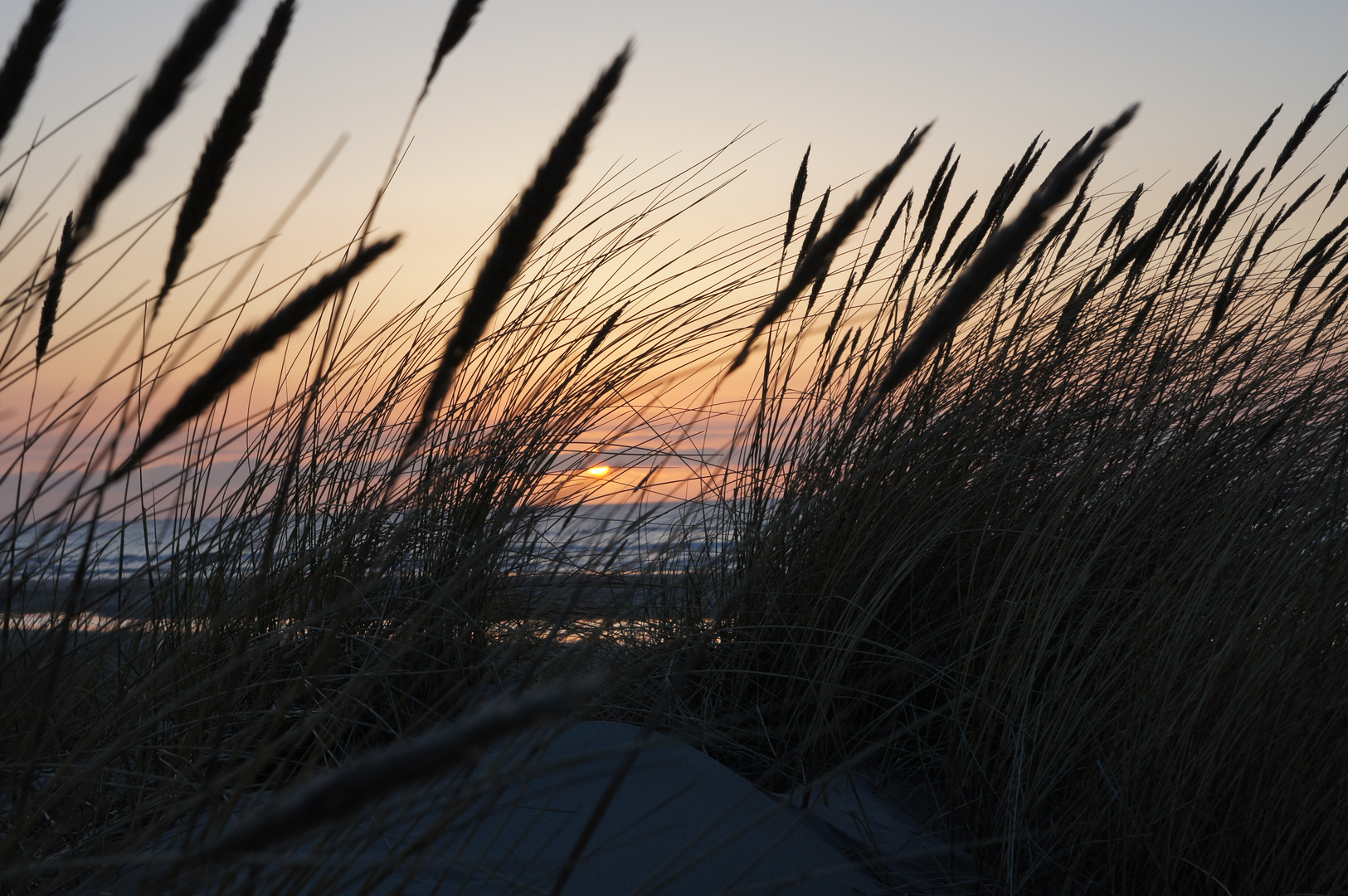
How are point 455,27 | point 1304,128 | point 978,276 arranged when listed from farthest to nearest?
1. point 1304,128
2. point 455,27
3. point 978,276

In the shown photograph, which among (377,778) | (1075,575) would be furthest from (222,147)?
(1075,575)

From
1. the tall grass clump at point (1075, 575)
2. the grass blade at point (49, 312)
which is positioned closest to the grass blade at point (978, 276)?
the tall grass clump at point (1075, 575)

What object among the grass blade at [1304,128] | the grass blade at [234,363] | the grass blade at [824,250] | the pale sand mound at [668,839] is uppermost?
the grass blade at [1304,128]

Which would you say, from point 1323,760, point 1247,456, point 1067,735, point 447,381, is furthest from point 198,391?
point 1247,456

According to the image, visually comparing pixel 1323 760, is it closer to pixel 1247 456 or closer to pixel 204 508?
pixel 1247 456

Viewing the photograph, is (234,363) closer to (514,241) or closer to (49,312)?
(514,241)

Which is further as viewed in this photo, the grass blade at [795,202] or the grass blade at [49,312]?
the grass blade at [795,202]

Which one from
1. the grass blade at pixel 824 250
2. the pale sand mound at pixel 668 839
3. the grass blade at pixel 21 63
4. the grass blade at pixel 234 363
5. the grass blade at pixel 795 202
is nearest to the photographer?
the grass blade at pixel 234 363

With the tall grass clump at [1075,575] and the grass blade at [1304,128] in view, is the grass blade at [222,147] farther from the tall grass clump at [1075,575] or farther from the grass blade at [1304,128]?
the grass blade at [1304,128]

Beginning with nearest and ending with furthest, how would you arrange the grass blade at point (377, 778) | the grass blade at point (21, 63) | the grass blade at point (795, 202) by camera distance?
1. the grass blade at point (377, 778)
2. the grass blade at point (21, 63)
3. the grass blade at point (795, 202)

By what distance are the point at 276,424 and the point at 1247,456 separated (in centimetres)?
237

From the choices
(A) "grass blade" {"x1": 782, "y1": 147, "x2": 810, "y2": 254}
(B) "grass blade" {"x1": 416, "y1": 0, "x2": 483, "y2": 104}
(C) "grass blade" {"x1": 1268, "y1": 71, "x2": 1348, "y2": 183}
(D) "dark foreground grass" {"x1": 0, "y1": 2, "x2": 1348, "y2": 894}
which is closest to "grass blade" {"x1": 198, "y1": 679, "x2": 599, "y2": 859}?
(D) "dark foreground grass" {"x1": 0, "y1": 2, "x2": 1348, "y2": 894}

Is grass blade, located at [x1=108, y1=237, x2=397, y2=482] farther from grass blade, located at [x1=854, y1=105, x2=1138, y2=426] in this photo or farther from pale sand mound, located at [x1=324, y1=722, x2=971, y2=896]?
pale sand mound, located at [x1=324, y1=722, x2=971, y2=896]

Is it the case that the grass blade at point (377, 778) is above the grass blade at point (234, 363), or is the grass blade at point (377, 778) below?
below
